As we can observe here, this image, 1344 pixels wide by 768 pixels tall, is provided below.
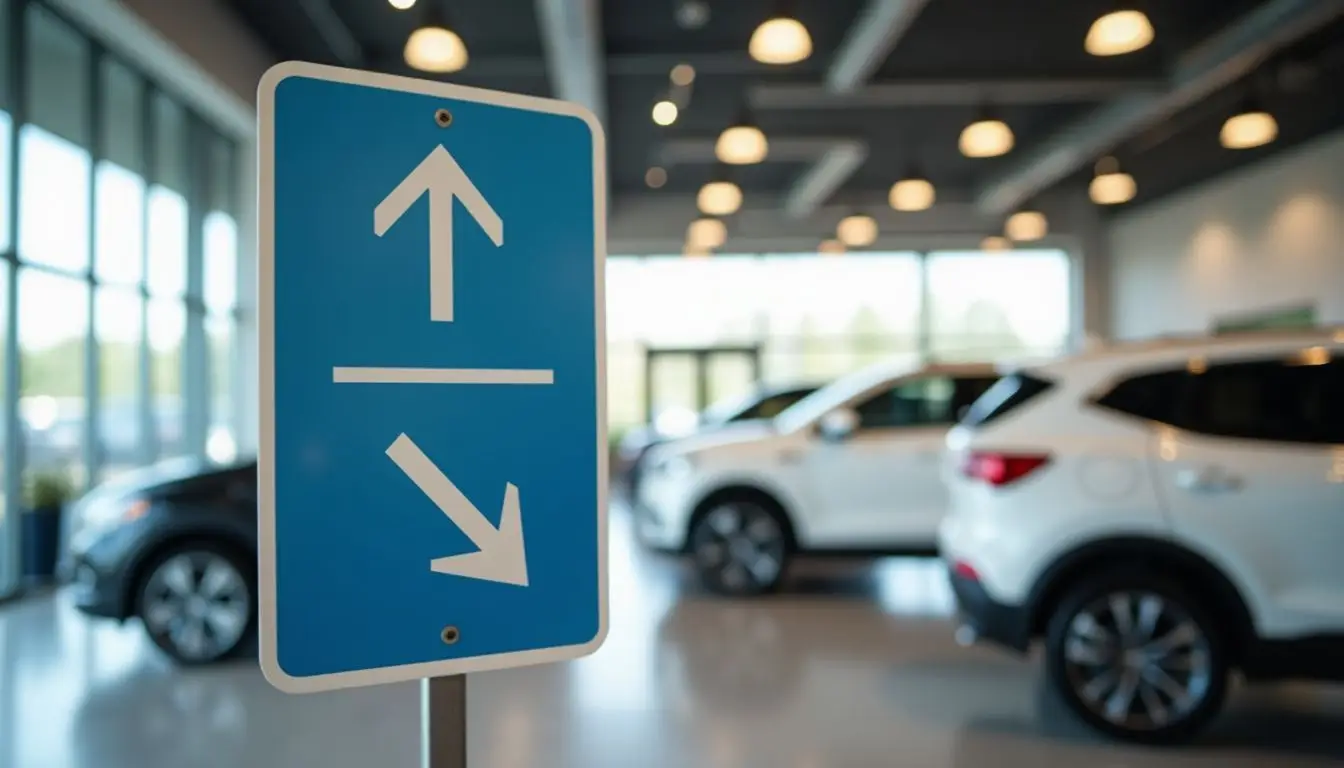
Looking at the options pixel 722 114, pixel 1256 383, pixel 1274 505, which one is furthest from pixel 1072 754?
pixel 722 114

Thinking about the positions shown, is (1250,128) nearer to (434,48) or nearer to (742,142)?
(742,142)

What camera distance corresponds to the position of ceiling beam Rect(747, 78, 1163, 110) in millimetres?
9523

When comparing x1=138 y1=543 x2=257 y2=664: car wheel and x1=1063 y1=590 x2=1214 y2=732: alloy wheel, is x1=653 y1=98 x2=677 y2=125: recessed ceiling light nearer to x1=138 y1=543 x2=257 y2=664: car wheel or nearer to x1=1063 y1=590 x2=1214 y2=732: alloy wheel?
x1=138 y1=543 x2=257 y2=664: car wheel

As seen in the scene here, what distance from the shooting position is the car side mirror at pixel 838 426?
6.25 meters

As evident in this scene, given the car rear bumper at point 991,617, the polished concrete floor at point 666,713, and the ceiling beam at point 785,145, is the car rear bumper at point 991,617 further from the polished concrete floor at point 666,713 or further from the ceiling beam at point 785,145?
the ceiling beam at point 785,145

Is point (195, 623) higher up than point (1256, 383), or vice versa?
point (1256, 383)

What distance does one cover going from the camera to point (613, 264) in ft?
54.6

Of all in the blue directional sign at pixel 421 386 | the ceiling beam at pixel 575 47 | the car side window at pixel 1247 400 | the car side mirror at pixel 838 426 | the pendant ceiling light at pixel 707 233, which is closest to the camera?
the blue directional sign at pixel 421 386

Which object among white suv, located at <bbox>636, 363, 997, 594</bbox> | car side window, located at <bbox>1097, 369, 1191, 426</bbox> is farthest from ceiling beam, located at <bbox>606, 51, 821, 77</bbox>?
car side window, located at <bbox>1097, 369, 1191, 426</bbox>

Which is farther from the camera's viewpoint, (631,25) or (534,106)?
(631,25)

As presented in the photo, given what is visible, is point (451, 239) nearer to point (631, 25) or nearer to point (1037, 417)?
point (1037, 417)

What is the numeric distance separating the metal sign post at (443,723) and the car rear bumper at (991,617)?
321 cm

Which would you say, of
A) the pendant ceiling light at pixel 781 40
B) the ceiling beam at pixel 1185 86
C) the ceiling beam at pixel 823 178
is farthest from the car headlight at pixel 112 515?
the ceiling beam at pixel 823 178

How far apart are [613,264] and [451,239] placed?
1587cm
